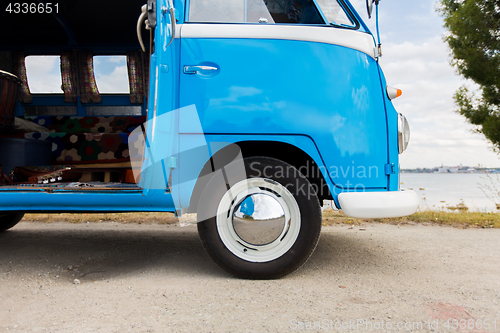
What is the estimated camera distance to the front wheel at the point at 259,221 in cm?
209

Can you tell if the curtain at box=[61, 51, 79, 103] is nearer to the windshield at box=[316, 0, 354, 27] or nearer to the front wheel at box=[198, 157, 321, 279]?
the front wheel at box=[198, 157, 321, 279]

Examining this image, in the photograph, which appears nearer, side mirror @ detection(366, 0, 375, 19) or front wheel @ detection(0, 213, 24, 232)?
side mirror @ detection(366, 0, 375, 19)

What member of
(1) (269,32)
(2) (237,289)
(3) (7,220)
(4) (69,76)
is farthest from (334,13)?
(3) (7,220)

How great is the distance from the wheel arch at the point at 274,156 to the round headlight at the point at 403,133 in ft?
2.03

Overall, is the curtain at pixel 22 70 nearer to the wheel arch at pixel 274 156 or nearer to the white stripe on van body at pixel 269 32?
the white stripe on van body at pixel 269 32

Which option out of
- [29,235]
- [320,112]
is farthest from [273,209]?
[29,235]

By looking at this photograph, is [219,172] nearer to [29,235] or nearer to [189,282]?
[189,282]

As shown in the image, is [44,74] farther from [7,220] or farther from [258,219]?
[258,219]

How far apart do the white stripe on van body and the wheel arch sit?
73cm

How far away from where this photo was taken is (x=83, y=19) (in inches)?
165

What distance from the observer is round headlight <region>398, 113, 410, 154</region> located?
2.27 m

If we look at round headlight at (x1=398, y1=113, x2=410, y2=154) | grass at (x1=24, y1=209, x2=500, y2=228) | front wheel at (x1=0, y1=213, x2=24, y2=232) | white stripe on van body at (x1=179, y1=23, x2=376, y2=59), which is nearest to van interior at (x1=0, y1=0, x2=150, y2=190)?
front wheel at (x1=0, y1=213, x2=24, y2=232)

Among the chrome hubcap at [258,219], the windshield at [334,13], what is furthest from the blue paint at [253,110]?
the chrome hubcap at [258,219]

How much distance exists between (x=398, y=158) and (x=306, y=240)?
35.9 inches
